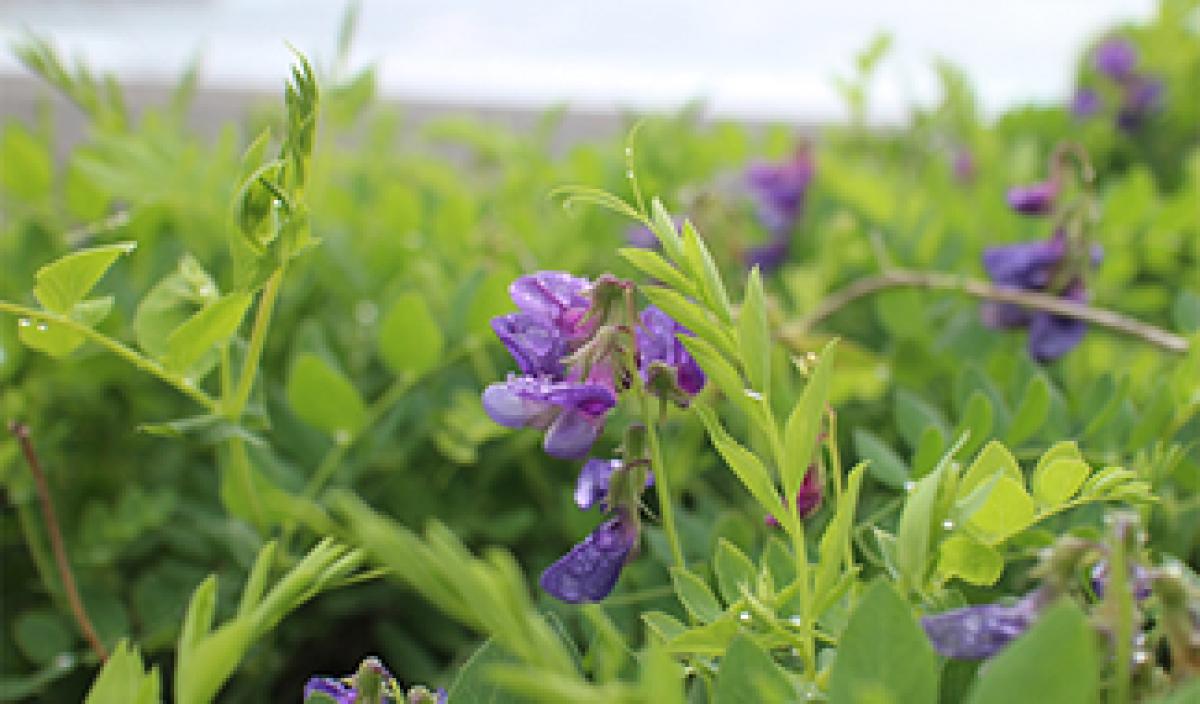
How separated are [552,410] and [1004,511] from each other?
0.46ft

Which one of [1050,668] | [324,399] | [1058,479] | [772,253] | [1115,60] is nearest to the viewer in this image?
[1050,668]

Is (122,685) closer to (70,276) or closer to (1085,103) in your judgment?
(70,276)

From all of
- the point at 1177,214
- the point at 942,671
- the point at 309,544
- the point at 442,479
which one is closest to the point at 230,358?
the point at 309,544

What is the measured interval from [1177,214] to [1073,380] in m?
0.25

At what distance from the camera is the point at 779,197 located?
Answer: 920mm

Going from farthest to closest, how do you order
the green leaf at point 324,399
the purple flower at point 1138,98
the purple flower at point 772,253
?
the purple flower at point 1138,98
the purple flower at point 772,253
the green leaf at point 324,399

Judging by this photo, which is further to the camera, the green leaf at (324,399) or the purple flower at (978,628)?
the green leaf at (324,399)

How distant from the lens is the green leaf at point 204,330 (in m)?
0.40

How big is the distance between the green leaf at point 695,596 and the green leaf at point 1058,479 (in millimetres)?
106

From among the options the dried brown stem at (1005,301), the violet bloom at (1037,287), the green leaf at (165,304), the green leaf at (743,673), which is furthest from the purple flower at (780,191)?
the green leaf at (743,673)

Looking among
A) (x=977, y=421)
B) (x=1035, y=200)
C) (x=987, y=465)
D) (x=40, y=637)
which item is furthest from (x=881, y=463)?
(x=40, y=637)

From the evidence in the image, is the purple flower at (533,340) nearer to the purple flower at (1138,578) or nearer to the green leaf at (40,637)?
the purple flower at (1138,578)

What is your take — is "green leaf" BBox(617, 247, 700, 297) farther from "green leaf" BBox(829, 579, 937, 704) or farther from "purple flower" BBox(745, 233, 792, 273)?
"purple flower" BBox(745, 233, 792, 273)

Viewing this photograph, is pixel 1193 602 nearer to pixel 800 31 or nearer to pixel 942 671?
pixel 942 671
